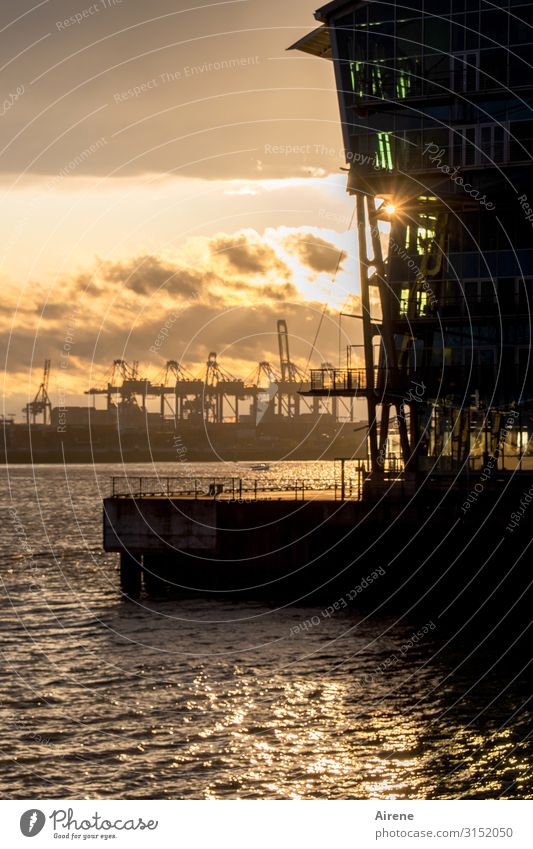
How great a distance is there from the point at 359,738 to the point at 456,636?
1483 centimetres

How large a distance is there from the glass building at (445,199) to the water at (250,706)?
16.0 m

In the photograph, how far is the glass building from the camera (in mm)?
Answer: 65000

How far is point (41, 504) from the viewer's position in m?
150

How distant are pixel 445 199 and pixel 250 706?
3429cm

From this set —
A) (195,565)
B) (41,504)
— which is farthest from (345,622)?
(41,504)

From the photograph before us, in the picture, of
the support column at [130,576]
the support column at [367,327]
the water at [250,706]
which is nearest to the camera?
the water at [250,706]

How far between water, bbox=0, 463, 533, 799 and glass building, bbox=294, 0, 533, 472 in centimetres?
1601

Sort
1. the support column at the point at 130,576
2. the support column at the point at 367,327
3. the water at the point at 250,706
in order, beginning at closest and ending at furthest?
the water at the point at 250,706
the support column at the point at 130,576
the support column at the point at 367,327

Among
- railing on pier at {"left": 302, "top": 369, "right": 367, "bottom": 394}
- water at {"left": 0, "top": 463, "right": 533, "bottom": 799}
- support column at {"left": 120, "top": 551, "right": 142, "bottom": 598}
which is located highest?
railing on pier at {"left": 302, "top": 369, "right": 367, "bottom": 394}

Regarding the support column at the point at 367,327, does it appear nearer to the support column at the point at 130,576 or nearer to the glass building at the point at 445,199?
the glass building at the point at 445,199

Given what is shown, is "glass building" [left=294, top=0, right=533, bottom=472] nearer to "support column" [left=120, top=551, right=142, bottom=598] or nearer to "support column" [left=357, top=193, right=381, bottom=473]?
"support column" [left=357, top=193, right=381, bottom=473]

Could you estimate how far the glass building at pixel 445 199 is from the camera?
6500 cm

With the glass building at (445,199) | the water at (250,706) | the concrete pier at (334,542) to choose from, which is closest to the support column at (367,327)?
the glass building at (445,199)

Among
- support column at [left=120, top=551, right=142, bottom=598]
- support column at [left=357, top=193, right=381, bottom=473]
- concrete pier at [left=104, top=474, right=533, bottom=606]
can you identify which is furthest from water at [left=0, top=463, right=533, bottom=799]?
support column at [left=357, top=193, right=381, bottom=473]
